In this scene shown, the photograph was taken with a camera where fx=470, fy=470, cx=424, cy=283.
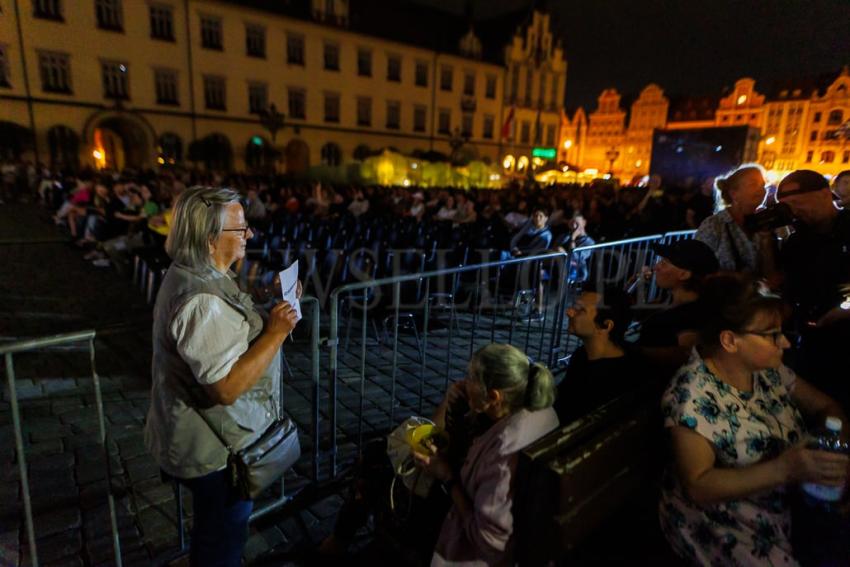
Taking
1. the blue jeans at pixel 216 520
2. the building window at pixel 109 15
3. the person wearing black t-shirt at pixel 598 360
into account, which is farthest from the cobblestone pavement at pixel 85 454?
the building window at pixel 109 15

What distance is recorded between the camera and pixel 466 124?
46344 mm

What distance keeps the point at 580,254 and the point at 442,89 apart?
41.2m

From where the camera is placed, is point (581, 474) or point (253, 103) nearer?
point (581, 474)

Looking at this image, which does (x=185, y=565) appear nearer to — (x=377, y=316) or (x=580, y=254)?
(x=377, y=316)

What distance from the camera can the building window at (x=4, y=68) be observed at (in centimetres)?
2511

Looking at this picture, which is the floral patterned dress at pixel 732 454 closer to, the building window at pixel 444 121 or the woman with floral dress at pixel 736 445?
the woman with floral dress at pixel 736 445

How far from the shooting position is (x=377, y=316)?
6.08 meters

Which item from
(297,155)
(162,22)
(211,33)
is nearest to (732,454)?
(162,22)

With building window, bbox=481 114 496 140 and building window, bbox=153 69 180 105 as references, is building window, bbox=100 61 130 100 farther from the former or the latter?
building window, bbox=481 114 496 140

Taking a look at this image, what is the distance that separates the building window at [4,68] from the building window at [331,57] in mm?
19299

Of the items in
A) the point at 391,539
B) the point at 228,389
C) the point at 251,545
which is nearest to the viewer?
the point at 228,389

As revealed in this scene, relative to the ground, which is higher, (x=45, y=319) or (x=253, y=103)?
(x=253, y=103)

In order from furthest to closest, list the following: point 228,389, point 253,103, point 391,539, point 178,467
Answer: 1. point 253,103
2. point 391,539
3. point 178,467
4. point 228,389

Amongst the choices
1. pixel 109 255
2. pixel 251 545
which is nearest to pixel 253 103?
pixel 109 255
